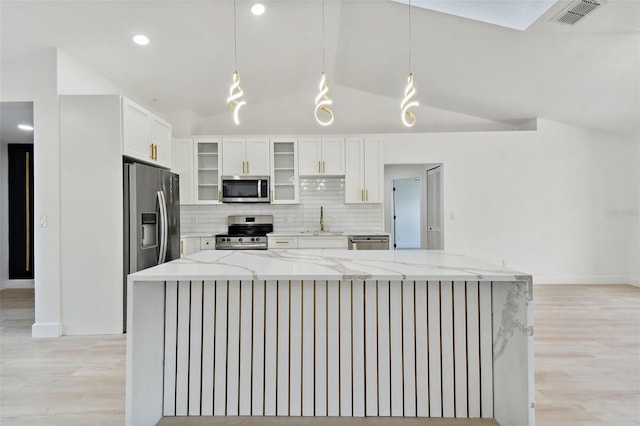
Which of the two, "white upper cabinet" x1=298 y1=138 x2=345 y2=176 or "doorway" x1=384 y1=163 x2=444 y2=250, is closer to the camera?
"white upper cabinet" x1=298 y1=138 x2=345 y2=176

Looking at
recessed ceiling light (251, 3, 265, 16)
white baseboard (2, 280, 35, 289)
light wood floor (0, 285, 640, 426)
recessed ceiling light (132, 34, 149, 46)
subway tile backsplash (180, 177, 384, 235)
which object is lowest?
light wood floor (0, 285, 640, 426)

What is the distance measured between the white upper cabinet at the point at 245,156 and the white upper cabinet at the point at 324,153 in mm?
565

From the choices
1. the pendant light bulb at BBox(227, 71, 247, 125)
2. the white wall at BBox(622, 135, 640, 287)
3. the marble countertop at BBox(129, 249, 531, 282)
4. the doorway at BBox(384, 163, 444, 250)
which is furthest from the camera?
the doorway at BBox(384, 163, 444, 250)

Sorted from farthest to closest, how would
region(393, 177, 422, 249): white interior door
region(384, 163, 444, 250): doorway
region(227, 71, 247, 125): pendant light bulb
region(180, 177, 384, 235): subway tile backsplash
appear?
region(393, 177, 422, 249): white interior door
region(384, 163, 444, 250): doorway
region(180, 177, 384, 235): subway tile backsplash
region(227, 71, 247, 125): pendant light bulb

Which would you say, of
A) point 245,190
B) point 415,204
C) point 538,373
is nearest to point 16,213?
point 245,190

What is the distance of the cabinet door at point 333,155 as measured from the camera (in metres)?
5.23

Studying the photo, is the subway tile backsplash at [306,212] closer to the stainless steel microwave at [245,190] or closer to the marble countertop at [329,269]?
the stainless steel microwave at [245,190]

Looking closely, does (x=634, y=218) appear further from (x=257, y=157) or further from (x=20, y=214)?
(x=20, y=214)

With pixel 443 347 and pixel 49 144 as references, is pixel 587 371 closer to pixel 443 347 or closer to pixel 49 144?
pixel 443 347

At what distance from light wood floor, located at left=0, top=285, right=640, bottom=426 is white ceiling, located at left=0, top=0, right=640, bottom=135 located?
2799 millimetres

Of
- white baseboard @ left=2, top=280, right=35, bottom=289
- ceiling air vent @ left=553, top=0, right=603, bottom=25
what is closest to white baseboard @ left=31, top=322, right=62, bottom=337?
white baseboard @ left=2, top=280, right=35, bottom=289

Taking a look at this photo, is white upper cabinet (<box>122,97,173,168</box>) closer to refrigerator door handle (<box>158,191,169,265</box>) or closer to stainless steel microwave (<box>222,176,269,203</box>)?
refrigerator door handle (<box>158,191,169,265</box>)

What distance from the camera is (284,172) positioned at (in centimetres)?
543

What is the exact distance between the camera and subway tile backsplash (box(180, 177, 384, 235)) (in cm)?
552
